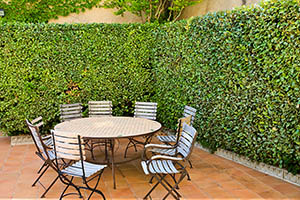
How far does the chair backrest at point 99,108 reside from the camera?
20.9ft

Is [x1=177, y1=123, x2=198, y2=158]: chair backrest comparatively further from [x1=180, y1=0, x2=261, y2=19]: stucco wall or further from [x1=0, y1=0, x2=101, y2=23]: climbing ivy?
[x1=0, y1=0, x2=101, y2=23]: climbing ivy

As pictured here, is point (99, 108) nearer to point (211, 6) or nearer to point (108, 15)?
point (108, 15)

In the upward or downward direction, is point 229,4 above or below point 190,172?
above

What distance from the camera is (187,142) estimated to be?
378 centimetres

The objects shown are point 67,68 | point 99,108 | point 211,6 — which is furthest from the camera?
point 211,6

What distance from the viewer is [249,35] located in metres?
4.49

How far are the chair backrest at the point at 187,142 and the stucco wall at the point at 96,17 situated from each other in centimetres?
613

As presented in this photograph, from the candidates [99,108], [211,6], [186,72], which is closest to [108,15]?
[211,6]

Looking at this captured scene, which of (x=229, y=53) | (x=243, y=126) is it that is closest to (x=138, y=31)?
(x=229, y=53)

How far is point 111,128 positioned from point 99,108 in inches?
75.0

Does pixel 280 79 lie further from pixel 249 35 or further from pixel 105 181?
pixel 105 181

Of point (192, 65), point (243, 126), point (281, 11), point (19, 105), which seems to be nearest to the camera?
point (281, 11)

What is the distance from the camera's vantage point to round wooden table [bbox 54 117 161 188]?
13.5 ft

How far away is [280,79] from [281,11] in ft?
3.15
